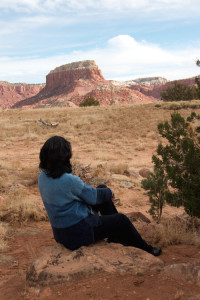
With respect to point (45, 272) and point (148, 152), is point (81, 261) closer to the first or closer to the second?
point (45, 272)

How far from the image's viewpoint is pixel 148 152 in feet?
46.7

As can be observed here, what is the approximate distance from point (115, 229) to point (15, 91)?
16365 cm

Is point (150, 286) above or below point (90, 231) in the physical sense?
below

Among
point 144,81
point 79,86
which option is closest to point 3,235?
point 79,86

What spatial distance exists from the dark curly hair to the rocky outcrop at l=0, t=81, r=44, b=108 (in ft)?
497

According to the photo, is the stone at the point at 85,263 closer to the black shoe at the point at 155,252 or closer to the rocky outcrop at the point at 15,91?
the black shoe at the point at 155,252

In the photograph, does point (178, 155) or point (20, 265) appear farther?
point (178, 155)

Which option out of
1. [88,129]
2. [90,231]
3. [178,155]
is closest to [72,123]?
[88,129]

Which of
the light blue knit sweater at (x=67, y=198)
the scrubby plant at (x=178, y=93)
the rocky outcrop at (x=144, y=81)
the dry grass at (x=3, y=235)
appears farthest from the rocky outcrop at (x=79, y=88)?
the light blue knit sweater at (x=67, y=198)

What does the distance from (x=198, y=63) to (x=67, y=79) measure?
13217 centimetres

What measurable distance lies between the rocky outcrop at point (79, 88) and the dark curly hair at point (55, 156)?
86138mm

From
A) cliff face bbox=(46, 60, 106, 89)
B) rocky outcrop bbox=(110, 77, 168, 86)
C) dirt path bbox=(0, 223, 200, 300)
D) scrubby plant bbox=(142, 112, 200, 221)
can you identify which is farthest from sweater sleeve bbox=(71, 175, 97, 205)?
rocky outcrop bbox=(110, 77, 168, 86)

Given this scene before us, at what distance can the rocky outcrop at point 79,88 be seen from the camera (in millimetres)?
93438

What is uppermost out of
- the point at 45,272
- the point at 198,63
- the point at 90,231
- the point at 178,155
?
the point at 198,63
